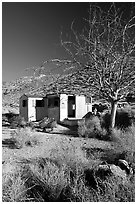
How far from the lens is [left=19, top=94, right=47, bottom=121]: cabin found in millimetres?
15820

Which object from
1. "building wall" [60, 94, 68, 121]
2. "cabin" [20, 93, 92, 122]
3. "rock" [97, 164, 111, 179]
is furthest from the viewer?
"cabin" [20, 93, 92, 122]

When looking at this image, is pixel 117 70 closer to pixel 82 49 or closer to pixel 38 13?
pixel 82 49

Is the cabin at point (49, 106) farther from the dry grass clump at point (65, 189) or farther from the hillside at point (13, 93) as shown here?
the dry grass clump at point (65, 189)

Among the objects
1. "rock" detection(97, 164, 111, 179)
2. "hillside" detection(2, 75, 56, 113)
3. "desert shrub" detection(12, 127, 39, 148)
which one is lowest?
"desert shrub" detection(12, 127, 39, 148)

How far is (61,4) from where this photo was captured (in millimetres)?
2811

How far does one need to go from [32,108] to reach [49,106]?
5.06 feet

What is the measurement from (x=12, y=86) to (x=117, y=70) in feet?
121

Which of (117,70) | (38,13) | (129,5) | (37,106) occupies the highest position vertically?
(129,5)

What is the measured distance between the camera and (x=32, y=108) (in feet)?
52.5

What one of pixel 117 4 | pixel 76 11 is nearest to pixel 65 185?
pixel 76 11

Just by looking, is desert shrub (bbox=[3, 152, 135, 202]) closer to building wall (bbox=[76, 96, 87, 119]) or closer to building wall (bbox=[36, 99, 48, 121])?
building wall (bbox=[76, 96, 87, 119])

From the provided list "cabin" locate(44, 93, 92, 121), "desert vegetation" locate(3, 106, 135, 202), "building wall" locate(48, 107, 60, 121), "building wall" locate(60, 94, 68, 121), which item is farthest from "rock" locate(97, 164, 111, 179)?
"building wall" locate(48, 107, 60, 121)

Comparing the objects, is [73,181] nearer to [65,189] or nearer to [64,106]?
[65,189]

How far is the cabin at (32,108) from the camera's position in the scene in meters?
15.8
